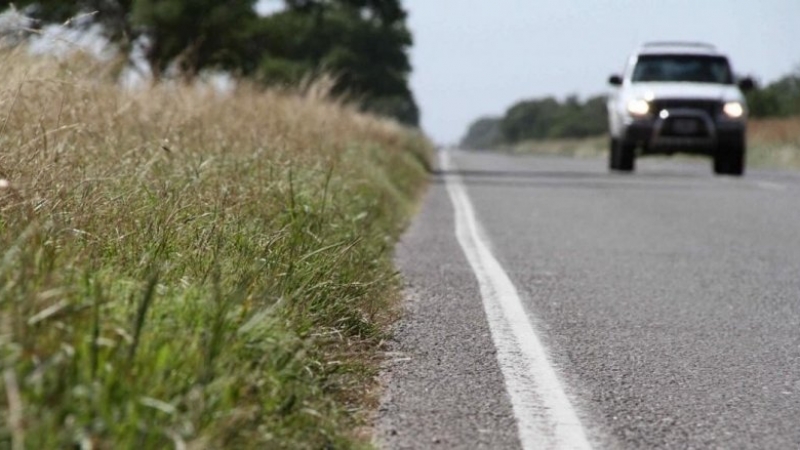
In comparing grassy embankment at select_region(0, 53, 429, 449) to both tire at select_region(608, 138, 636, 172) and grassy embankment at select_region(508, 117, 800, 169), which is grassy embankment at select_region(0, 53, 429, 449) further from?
grassy embankment at select_region(508, 117, 800, 169)

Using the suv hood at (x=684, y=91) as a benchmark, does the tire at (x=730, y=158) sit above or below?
below

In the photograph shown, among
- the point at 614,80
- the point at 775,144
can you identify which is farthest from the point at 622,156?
the point at 775,144

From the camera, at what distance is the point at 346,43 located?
223 ft

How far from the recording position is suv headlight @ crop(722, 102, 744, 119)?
22031 mm

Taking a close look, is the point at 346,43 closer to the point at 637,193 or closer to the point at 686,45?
the point at 686,45

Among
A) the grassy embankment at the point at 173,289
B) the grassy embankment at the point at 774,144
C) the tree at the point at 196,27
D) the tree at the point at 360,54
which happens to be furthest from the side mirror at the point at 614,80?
the tree at the point at 360,54

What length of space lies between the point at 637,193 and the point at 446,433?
44.9ft

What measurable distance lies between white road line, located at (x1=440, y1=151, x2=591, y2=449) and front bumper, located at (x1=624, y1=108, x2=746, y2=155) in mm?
13265

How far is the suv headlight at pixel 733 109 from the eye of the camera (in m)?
22.0

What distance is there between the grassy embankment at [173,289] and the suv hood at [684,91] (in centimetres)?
1200

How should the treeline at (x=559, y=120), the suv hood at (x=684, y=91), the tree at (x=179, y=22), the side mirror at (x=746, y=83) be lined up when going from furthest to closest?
the treeline at (x=559, y=120), the tree at (x=179, y=22), the side mirror at (x=746, y=83), the suv hood at (x=684, y=91)

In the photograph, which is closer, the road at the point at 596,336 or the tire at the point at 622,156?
the road at the point at 596,336

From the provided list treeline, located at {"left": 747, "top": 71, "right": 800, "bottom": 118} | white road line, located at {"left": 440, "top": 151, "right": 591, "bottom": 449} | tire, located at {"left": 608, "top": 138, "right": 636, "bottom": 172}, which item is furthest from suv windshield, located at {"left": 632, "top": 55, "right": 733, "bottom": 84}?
treeline, located at {"left": 747, "top": 71, "right": 800, "bottom": 118}

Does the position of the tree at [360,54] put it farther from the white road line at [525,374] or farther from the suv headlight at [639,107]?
the white road line at [525,374]
